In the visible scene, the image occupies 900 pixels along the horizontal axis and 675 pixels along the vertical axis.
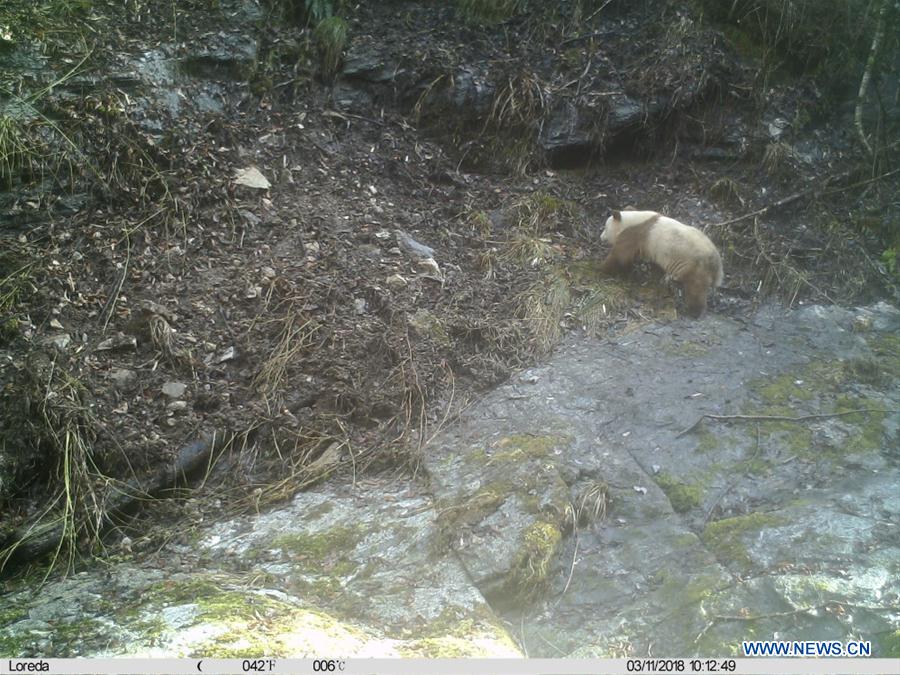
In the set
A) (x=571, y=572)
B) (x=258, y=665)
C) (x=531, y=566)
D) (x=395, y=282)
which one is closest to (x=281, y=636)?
(x=258, y=665)

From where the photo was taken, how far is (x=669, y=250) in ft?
17.9

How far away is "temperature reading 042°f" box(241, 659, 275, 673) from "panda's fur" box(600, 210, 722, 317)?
3708 millimetres

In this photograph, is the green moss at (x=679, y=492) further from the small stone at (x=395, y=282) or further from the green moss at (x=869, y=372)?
the small stone at (x=395, y=282)

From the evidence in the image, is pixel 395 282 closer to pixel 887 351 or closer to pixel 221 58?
pixel 221 58

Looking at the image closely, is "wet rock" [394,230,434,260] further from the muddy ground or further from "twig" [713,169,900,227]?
"twig" [713,169,900,227]

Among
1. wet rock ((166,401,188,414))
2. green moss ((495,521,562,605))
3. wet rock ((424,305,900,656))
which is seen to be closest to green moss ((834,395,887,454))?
wet rock ((424,305,900,656))

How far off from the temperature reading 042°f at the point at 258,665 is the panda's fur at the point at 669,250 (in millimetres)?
3708

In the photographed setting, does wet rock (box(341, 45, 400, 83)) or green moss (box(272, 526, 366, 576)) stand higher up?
wet rock (box(341, 45, 400, 83))

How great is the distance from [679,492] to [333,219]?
3.03m

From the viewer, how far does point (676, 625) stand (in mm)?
3006

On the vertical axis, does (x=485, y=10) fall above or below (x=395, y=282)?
above

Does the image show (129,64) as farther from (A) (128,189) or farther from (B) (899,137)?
(B) (899,137)

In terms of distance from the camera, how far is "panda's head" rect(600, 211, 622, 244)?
18.7ft

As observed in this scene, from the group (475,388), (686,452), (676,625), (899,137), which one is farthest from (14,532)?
(899,137)
